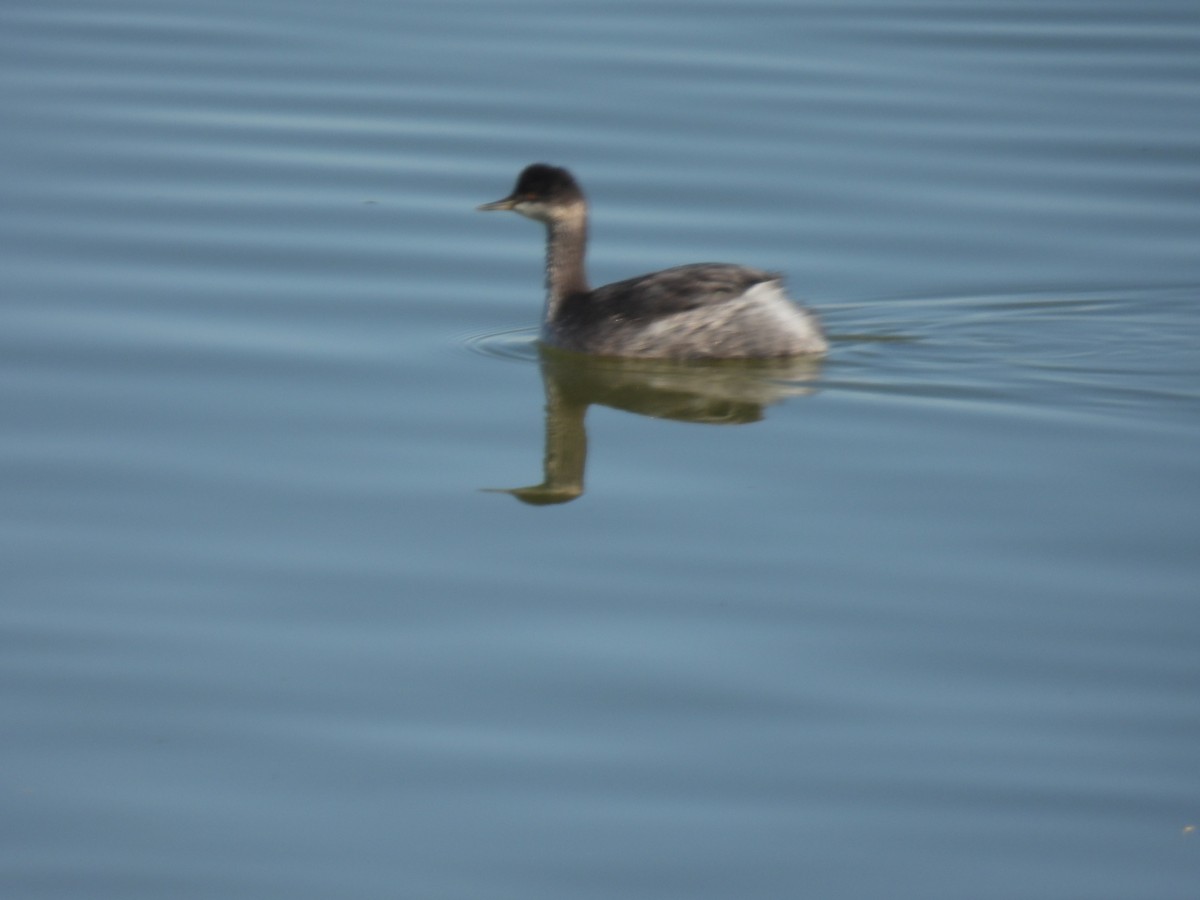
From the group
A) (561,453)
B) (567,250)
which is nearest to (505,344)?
(567,250)

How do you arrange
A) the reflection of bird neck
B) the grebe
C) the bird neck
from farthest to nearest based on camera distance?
the bird neck → the grebe → the reflection of bird neck

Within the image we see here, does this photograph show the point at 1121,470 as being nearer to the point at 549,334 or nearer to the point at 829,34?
the point at 549,334

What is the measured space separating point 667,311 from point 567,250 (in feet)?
3.14

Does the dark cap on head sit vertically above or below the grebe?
above

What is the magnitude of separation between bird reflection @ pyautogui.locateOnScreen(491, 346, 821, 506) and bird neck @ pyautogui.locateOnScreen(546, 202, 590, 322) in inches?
17.4

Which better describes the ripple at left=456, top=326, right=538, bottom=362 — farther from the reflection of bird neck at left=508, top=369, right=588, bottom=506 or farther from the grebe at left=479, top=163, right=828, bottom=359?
the reflection of bird neck at left=508, top=369, right=588, bottom=506

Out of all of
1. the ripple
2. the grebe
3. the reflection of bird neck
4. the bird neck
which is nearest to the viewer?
the reflection of bird neck

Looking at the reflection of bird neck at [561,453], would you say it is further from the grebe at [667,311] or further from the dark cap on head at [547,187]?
the dark cap on head at [547,187]

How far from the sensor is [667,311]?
9.33 meters

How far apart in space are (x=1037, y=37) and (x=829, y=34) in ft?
4.93

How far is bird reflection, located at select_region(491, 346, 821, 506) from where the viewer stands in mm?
8555

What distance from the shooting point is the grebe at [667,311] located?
9273mm

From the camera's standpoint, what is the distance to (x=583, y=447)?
821 centimetres

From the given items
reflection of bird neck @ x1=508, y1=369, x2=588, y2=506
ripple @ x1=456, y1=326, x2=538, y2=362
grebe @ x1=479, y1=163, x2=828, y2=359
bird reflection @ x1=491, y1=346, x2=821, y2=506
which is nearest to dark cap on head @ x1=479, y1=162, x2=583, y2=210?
grebe @ x1=479, y1=163, x2=828, y2=359
